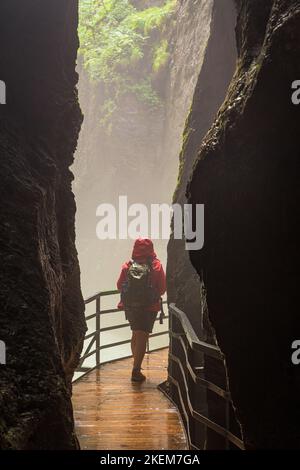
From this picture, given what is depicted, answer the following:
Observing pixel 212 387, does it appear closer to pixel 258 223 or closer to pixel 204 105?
pixel 258 223

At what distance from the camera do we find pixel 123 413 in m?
A: 7.00

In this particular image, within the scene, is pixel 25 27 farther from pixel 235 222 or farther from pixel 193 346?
pixel 193 346

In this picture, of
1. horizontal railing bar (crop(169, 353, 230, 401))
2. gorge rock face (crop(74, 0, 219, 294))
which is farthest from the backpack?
gorge rock face (crop(74, 0, 219, 294))

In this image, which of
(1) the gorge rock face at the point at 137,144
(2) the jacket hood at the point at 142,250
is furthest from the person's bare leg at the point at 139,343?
(1) the gorge rock face at the point at 137,144

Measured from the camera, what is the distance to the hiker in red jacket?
26.1ft

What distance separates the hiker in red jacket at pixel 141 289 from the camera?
7961 mm

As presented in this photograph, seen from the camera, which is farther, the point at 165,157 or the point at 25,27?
the point at 165,157

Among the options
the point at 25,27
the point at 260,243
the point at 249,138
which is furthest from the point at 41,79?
the point at 260,243

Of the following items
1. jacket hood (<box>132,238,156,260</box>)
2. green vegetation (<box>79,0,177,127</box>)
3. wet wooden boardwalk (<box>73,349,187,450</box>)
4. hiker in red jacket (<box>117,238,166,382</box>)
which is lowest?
wet wooden boardwalk (<box>73,349,187,450</box>)

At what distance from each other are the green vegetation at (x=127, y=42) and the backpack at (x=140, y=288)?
816 inches

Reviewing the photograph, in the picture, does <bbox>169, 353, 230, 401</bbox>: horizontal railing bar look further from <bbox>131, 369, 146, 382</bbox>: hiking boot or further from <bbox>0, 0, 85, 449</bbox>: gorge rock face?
<bbox>131, 369, 146, 382</bbox>: hiking boot

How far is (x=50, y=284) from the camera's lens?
163 inches

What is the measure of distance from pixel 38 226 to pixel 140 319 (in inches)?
170
